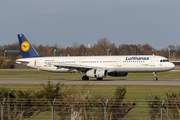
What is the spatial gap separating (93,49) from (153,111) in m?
150

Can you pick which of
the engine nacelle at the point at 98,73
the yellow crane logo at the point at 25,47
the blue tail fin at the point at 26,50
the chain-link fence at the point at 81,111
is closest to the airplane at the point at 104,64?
the engine nacelle at the point at 98,73

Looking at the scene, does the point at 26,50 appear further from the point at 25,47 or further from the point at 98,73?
the point at 98,73

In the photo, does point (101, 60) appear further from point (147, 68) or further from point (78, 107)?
point (78, 107)

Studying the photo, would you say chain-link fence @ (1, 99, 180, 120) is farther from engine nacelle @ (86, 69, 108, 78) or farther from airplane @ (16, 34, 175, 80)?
airplane @ (16, 34, 175, 80)

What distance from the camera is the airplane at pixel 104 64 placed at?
41.9 metres

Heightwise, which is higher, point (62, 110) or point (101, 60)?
point (101, 60)

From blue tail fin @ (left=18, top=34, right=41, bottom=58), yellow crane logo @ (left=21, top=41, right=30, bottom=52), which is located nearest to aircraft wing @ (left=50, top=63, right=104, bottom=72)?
blue tail fin @ (left=18, top=34, right=41, bottom=58)

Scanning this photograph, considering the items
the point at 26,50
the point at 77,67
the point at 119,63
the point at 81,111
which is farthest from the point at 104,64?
the point at 81,111

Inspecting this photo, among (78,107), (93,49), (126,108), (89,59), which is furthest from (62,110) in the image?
(93,49)

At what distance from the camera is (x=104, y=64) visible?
44.1m

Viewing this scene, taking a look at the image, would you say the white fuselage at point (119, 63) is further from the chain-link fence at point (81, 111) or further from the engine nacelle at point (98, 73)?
the chain-link fence at point (81, 111)

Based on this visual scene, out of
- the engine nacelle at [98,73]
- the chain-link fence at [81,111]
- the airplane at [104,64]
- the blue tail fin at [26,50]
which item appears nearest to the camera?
the chain-link fence at [81,111]

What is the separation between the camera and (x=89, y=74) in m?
42.2

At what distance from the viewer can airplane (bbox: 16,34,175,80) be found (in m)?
41.9
